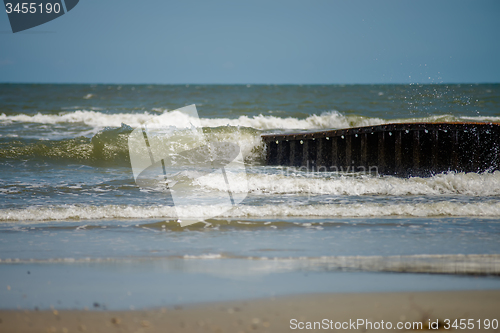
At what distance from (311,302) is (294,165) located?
8877 millimetres

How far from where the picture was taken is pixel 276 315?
10.6ft

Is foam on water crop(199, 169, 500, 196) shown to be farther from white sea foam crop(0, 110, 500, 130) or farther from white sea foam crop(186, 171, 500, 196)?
white sea foam crop(0, 110, 500, 130)

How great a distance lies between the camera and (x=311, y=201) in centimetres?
769

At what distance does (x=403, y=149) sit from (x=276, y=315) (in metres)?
7.91

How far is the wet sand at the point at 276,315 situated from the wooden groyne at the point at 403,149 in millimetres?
6650

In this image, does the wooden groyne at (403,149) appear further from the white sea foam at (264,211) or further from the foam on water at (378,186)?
the white sea foam at (264,211)

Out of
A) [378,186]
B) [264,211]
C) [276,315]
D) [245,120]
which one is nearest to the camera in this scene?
[276,315]

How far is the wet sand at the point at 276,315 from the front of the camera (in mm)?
3053

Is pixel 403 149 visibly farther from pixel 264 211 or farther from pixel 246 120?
pixel 246 120

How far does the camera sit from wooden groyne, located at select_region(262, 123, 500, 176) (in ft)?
31.2

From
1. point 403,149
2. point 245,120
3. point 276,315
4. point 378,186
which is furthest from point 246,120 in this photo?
point 276,315

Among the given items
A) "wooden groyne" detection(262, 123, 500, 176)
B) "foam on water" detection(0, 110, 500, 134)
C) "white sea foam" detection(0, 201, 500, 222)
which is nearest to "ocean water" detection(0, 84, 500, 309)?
"white sea foam" detection(0, 201, 500, 222)

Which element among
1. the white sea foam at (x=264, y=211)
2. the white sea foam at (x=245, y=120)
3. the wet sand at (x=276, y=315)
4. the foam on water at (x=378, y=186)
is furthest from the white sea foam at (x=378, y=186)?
the white sea foam at (x=245, y=120)

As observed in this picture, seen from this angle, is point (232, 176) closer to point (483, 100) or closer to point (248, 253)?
point (248, 253)
